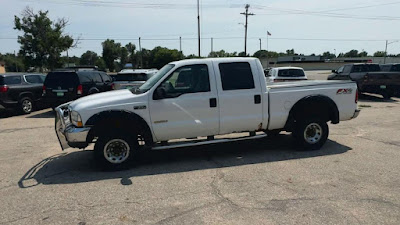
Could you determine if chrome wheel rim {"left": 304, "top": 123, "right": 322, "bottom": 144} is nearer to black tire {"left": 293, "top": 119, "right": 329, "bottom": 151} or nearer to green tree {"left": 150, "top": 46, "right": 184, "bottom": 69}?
black tire {"left": 293, "top": 119, "right": 329, "bottom": 151}

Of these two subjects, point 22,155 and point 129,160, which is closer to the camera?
point 129,160

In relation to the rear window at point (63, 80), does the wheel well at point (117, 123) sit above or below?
Answer: below

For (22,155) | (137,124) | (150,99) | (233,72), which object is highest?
(233,72)

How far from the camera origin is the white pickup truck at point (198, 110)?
18.1 feet

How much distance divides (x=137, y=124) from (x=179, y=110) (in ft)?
2.56

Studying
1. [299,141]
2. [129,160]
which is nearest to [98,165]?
[129,160]

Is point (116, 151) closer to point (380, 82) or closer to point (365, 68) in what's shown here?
point (380, 82)

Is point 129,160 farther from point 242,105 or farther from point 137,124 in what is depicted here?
point 242,105

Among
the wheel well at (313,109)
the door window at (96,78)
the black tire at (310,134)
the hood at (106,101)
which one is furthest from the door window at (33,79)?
the black tire at (310,134)

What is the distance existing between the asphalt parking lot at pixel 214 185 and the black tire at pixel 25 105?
5.76 m

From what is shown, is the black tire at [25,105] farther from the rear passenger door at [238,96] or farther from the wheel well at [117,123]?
the rear passenger door at [238,96]

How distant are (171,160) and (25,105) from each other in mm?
9362

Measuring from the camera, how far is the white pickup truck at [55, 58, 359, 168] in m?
5.53

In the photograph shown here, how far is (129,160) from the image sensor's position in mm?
5688
